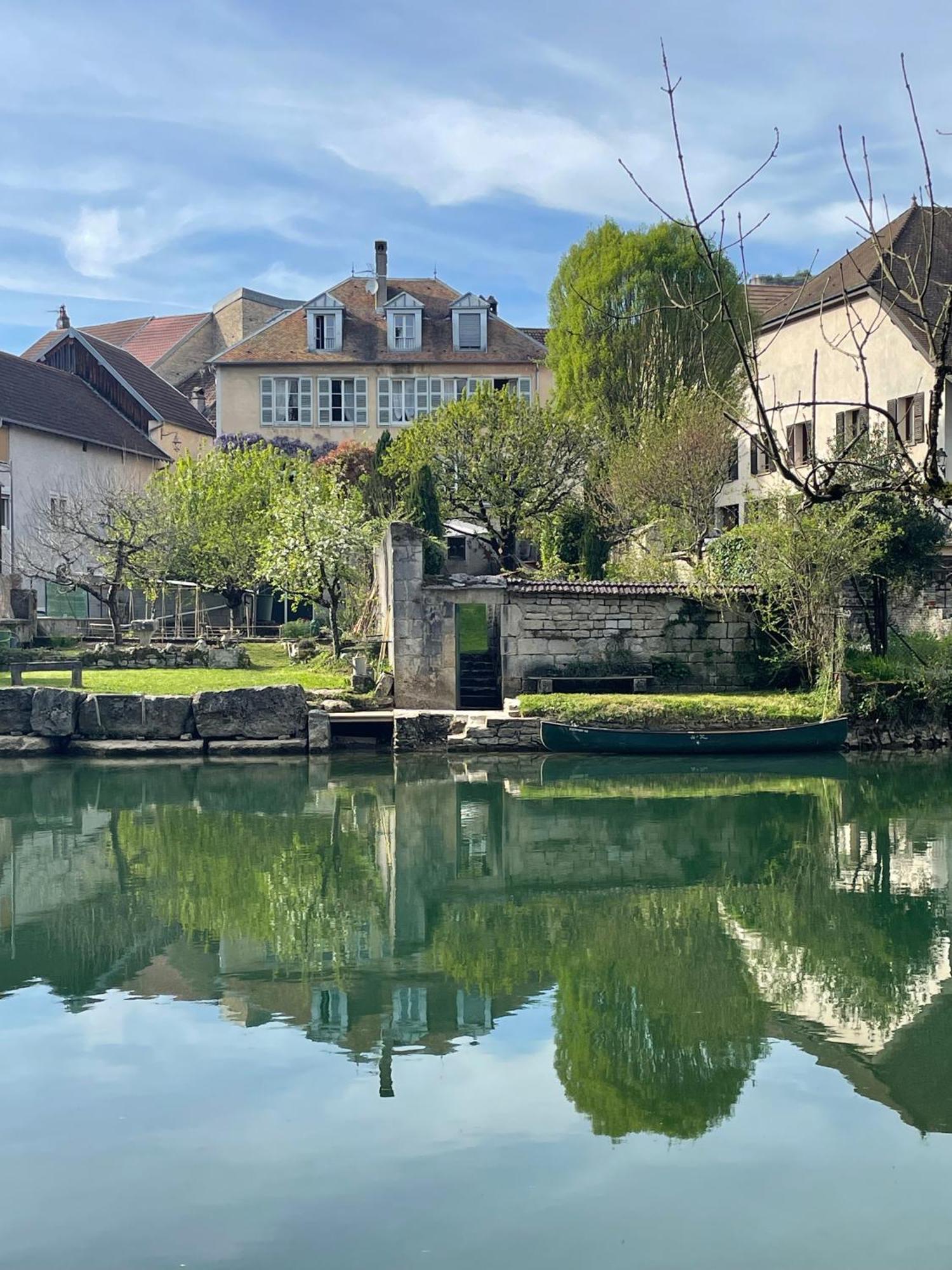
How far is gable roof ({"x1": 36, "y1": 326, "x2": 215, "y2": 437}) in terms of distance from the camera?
4466 cm

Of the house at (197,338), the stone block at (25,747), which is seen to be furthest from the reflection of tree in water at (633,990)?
the house at (197,338)

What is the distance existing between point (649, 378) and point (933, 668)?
13904 millimetres

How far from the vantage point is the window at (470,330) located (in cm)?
4566

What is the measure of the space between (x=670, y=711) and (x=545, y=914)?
35.4 ft

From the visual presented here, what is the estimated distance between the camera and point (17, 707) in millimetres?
22578

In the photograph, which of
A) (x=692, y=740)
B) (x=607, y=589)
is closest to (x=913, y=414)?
(x=607, y=589)

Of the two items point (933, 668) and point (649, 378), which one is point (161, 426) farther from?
point (933, 668)

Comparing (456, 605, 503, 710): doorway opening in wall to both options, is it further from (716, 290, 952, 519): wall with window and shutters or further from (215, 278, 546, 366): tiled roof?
(215, 278, 546, 366): tiled roof

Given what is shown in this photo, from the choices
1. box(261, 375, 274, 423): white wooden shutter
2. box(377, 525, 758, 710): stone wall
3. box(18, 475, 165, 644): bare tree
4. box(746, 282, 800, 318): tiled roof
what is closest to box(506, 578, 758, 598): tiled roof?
box(377, 525, 758, 710): stone wall

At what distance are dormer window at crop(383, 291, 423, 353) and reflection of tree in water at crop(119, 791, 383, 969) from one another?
1173 inches

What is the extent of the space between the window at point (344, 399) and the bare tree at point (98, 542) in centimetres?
935

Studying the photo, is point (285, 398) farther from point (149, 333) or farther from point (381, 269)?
point (149, 333)

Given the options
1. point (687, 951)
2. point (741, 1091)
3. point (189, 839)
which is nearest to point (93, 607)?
point (189, 839)

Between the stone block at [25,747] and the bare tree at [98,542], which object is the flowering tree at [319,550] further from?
the stone block at [25,747]
